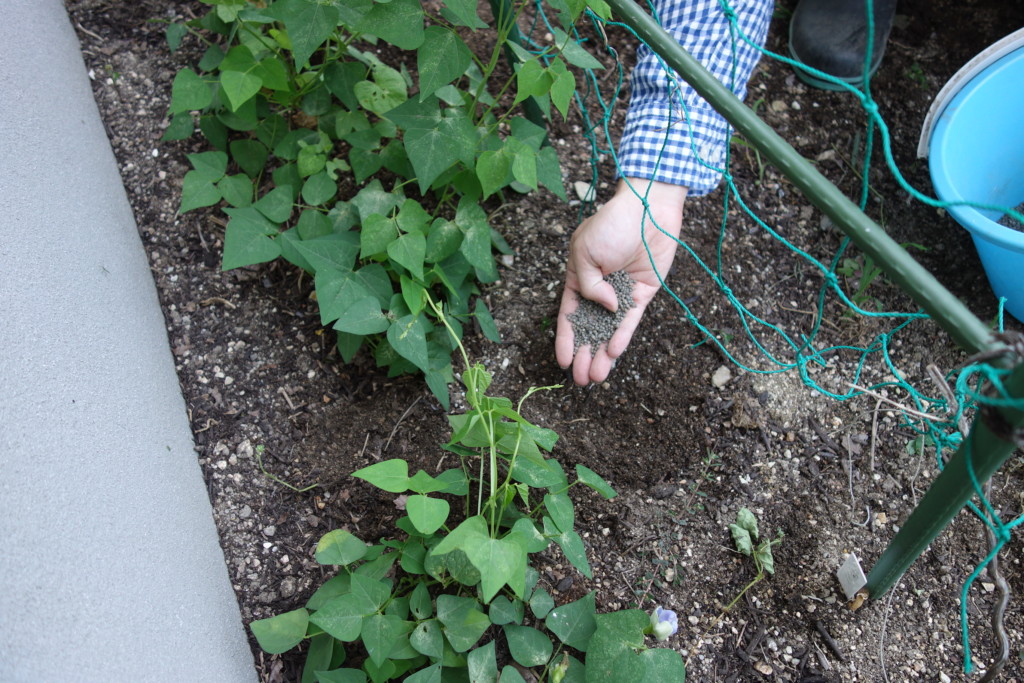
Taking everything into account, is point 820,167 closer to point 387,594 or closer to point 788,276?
point 788,276

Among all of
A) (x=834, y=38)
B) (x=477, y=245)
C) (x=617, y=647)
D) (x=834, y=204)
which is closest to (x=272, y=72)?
(x=477, y=245)

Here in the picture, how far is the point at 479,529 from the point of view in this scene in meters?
0.96

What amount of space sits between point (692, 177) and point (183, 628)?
126cm

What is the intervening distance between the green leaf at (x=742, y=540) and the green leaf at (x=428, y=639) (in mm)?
580

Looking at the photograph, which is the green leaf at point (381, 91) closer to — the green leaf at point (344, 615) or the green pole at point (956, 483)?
the green leaf at point (344, 615)

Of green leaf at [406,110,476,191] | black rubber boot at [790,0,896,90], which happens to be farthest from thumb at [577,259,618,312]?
black rubber boot at [790,0,896,90]

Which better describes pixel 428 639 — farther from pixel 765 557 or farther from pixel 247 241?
pixel 247 241

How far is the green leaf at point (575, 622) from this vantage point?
112cm

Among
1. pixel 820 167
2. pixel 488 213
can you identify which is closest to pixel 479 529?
pixel 488 213

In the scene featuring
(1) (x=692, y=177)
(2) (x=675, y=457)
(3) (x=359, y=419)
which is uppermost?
(1) (x=692, y=177)

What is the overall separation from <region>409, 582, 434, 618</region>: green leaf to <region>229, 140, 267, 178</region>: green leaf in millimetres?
971

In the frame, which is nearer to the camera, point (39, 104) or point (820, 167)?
point (39, 104)

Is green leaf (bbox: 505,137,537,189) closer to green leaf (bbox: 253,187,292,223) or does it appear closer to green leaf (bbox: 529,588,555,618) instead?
green leaf (bbox: 253,187,292,223)

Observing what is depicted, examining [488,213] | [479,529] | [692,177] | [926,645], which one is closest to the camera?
[479,529]
